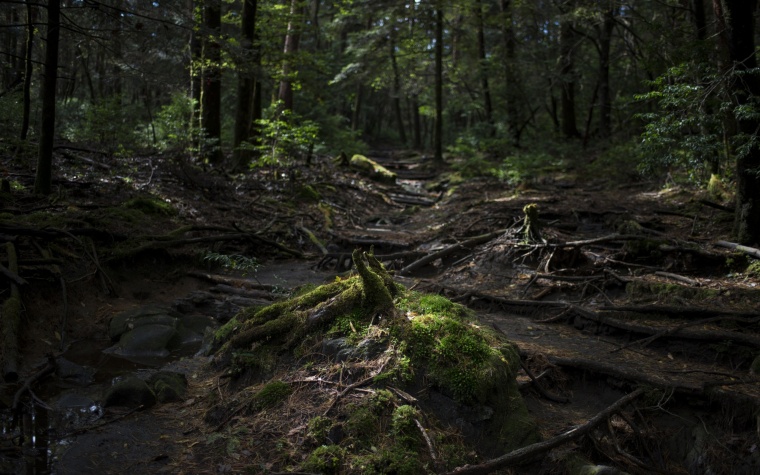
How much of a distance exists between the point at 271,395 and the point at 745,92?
763cm

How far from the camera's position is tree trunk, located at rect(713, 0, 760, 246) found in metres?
7.59

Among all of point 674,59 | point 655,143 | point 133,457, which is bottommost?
point 133,457

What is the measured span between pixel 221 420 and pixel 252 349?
35.3 inches

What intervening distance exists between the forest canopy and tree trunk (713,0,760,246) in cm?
2

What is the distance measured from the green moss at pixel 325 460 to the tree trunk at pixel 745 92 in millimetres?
7165

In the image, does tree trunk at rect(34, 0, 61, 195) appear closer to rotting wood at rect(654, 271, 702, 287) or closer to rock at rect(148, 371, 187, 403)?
rock at rect(148, 371, 187, 403)

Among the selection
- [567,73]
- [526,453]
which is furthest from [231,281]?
[567,73]

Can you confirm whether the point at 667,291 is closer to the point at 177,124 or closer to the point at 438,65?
the point at 177,124

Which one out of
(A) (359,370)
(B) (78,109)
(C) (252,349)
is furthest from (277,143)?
(A) (359,370)

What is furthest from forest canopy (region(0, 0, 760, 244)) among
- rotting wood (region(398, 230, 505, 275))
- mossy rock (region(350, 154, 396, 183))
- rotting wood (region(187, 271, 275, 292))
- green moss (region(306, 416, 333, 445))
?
green moss (region(306, 416, 333, 445))

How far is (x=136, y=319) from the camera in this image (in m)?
7.01

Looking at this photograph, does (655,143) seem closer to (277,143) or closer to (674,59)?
(674,59)

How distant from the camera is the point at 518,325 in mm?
7559

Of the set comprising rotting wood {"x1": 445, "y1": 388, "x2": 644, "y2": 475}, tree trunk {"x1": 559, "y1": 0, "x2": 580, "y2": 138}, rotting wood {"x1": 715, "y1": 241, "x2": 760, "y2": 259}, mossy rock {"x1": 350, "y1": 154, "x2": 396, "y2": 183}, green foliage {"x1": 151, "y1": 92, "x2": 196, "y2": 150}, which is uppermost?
tree trunk {"x1": 559, "y1": 0, "x2": 580, "y2": 138}
